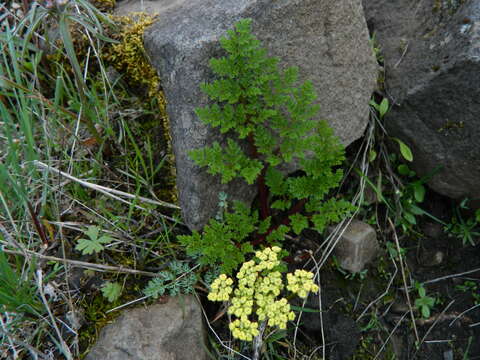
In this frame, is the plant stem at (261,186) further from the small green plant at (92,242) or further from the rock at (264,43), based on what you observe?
the small green plant at (92,242)

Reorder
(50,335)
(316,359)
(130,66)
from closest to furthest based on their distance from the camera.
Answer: (50,335), (316,359), (130,66)

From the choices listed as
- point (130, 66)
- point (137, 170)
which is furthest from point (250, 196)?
point (130, 66)

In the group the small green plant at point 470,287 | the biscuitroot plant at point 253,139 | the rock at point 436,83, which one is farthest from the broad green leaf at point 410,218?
the biscuitroot plant at point 253,139

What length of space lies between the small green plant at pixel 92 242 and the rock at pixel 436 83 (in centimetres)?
215

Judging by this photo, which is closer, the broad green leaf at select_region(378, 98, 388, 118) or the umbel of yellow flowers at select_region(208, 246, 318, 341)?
the umbel of yellow flowers at select_region(208, 246, 318, 341)

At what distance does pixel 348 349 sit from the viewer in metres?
2.66

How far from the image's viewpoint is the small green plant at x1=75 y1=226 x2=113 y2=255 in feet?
8.21

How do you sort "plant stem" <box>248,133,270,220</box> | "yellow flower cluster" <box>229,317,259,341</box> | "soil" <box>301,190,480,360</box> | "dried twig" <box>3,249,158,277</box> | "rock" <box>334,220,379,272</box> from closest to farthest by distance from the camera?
1. "yellow flower cluster" <box>229,317,259,341</box>
2. "dried twig" <box>3,249,158,277</box>
3. "plant stem" <box>248,133,270,220</box>
4. "soil" <box>301,190,480,360</box>
5. "rock" <box>334,220,379,272</box>

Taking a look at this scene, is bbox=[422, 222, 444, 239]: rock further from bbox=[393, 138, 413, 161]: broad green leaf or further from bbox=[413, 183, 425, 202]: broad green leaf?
bbox=[393, 138, 413, 161]: broad green leaf

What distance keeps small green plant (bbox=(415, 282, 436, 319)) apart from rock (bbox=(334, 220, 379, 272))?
42 cm

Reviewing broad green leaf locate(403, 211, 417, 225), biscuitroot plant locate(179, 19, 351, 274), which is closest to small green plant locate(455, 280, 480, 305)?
broad green leaf locate(403, 211, 417, 225)

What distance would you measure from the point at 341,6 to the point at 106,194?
1962mm

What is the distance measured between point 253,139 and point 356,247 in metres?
1.04

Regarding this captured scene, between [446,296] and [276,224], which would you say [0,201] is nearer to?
[276,224]
